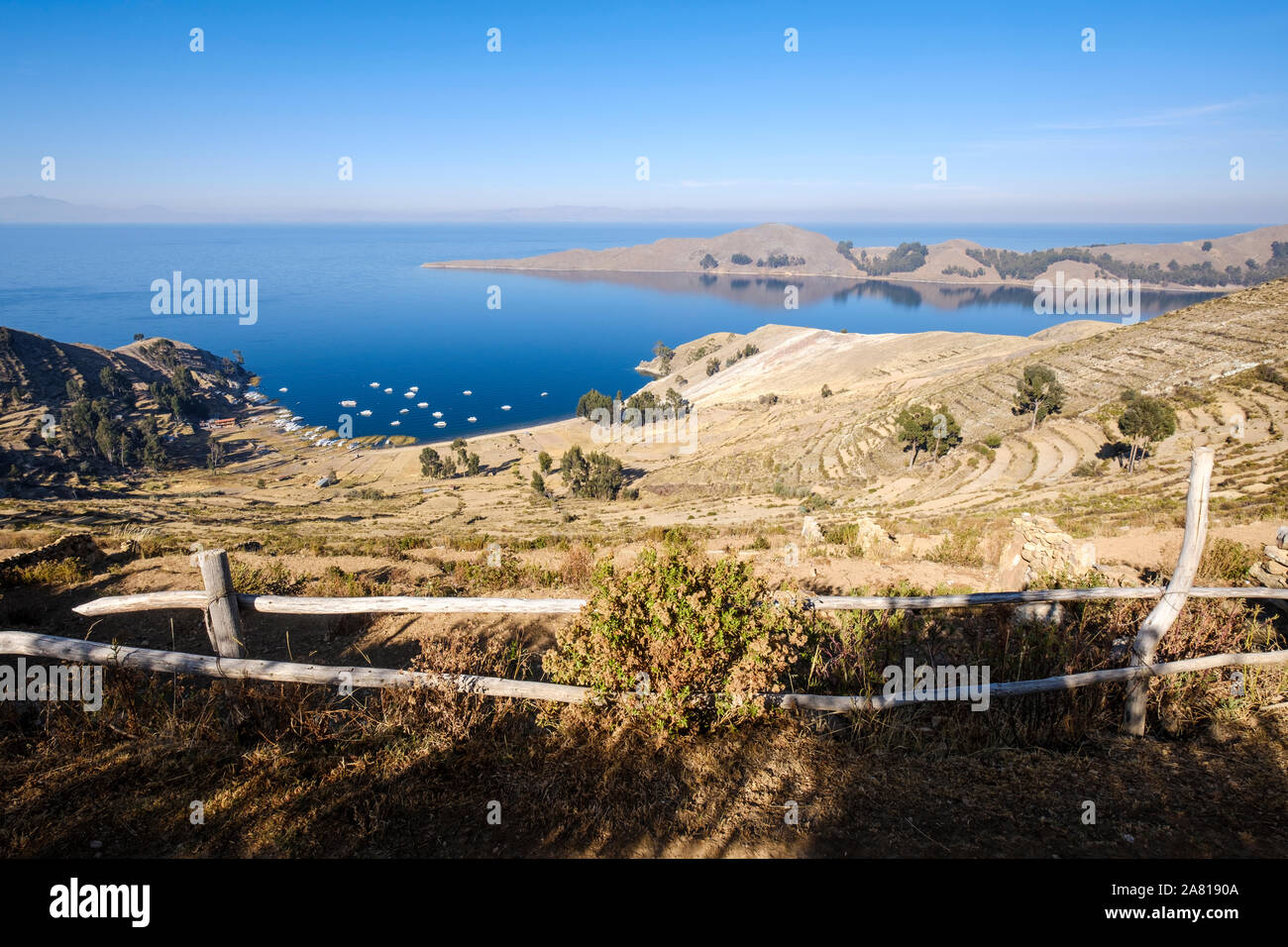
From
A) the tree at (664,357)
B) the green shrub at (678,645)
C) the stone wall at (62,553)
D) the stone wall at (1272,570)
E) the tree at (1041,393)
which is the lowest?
the stone wall at (62,553)

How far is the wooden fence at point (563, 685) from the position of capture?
16.3ft

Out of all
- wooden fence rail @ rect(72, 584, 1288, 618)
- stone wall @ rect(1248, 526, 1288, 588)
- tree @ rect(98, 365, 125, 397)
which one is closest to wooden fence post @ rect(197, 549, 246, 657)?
wooden fence rail @ rect(72, 584, 1288, 618)

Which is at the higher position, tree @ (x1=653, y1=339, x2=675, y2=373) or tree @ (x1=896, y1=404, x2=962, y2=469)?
tree @ (x1=653, y1=339, x2=675, y2=373)

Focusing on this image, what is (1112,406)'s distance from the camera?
134ft

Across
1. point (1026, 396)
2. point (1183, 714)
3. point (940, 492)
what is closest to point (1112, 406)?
point (1026, 396)

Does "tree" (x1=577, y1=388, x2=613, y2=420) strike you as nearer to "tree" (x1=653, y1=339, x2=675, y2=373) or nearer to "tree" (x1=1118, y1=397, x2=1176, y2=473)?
"tree" (x1=653, y1=339, x2=675, y2=373)

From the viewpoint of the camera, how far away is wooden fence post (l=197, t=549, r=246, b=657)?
550cm

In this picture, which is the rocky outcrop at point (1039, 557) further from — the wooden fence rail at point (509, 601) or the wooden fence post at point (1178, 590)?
the wooden fence post at point (1178, 590)

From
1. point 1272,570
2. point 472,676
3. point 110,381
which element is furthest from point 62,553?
point 110,381

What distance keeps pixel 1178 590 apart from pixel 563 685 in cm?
529

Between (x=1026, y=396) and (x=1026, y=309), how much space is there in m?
188

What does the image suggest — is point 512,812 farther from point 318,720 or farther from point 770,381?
point 770,381

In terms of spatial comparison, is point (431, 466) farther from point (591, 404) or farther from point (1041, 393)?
point (1041, 393)

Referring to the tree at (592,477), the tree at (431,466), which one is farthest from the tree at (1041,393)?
the tree at (431,466)
